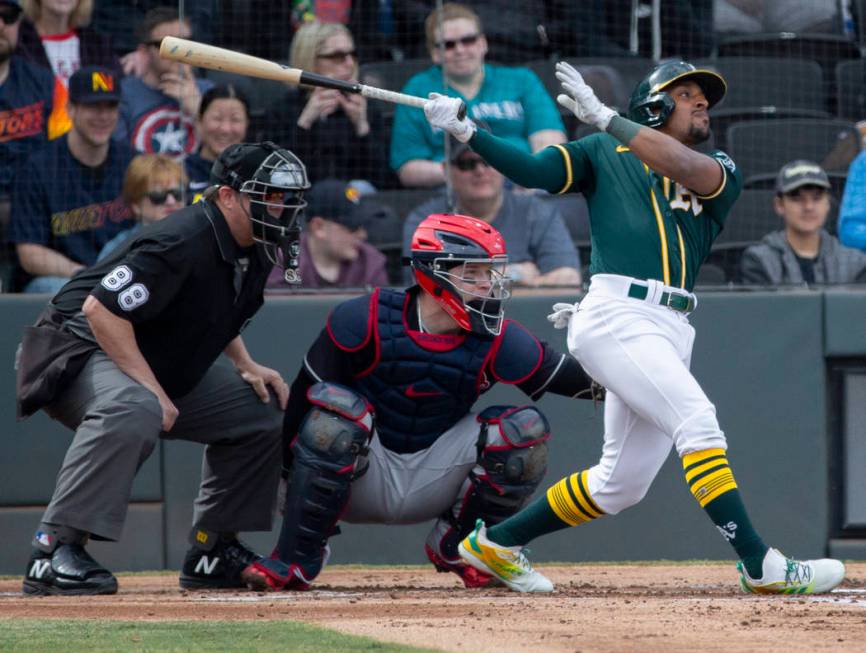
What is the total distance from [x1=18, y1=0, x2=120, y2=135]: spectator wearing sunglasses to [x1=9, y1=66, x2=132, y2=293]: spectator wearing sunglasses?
438 mm

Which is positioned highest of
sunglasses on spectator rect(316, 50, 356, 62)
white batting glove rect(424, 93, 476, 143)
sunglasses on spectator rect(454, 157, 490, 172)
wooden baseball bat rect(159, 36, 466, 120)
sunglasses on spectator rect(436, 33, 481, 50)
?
sunglasses on spectator rect(436, 33, 481, 50)

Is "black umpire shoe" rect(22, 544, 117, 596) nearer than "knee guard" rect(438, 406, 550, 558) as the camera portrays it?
Yes

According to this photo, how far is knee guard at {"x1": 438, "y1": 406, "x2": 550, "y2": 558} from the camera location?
15.0 ft

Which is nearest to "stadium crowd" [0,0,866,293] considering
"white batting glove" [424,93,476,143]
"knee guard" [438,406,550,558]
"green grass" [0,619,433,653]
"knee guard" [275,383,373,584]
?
"knee guard" [438,406,550,558]

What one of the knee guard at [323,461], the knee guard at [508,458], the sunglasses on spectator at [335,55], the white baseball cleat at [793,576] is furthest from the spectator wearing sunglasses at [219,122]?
the white baseball cleat at [793,576]

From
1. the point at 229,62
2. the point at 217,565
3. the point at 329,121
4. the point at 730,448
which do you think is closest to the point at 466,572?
the point at 217,565

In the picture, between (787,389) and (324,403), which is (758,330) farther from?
(324,403)

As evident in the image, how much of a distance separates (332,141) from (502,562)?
→ 246 centimetres

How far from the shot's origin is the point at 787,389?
598cm

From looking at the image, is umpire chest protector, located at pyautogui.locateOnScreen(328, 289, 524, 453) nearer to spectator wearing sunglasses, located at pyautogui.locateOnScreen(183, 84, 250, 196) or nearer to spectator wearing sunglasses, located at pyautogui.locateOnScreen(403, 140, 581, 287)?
spectator wearing sunglasses, located at pyautogui.locateOnScreen(403, 140, 581, 287)

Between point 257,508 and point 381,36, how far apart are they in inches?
103

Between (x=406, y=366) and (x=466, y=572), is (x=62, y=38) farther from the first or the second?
(x=466, y=572)

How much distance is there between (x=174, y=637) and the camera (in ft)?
10.9

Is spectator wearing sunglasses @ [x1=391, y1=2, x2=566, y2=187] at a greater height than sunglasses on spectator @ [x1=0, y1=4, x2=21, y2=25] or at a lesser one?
lesser
